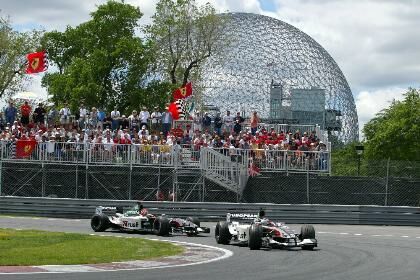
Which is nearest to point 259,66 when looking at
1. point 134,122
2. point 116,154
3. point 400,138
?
point 400,138

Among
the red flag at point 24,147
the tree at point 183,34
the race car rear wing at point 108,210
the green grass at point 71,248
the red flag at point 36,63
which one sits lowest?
the green grass at point 71,248

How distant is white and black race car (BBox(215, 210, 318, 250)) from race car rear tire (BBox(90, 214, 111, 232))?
4583mm

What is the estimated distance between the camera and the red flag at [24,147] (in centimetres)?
3466

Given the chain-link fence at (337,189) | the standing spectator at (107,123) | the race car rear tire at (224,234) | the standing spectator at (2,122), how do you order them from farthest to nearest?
1. the standing spectator at (2,122)
2. the standing spectator at (107,123)
3. the chain-link fence at (337,189)
4. the race car rear tire at (224,234)

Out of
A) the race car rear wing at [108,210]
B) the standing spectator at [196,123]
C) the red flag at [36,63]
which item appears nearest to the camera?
the race car rear wing at [108,210]

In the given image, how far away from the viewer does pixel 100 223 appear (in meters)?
27.1

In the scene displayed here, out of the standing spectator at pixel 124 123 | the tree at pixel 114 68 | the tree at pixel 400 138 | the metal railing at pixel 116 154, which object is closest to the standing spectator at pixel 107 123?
the standing spectator at pixel 124 123

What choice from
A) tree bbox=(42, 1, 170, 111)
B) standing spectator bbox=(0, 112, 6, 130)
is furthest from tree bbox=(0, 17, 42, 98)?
standing spectator bbox=(0, 112, 6, 130)

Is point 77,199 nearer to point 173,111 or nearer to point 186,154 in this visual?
point 186,154

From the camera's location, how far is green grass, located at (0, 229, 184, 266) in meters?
18.0

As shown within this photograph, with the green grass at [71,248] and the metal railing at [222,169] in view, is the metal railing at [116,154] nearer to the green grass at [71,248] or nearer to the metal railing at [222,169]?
the metal railing at [222,169]

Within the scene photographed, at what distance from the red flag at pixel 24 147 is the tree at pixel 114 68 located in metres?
25.4

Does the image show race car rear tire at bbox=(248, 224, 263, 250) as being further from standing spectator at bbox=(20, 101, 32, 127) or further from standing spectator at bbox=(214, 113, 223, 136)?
standing spectator at bbox=(20, 101, 32, 127)

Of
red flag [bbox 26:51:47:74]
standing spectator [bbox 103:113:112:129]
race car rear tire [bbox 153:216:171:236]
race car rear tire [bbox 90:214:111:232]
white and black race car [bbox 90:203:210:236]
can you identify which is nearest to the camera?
race car rear tire [bbox 153:216:171:236]
